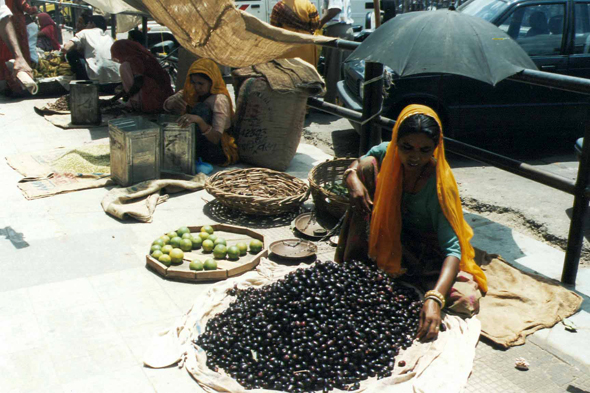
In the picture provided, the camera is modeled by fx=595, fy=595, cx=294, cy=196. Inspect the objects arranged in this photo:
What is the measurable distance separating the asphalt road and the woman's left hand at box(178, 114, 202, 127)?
1.84m


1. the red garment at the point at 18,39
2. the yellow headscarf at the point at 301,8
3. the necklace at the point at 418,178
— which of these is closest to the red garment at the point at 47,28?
the red garment at the point at 18,39

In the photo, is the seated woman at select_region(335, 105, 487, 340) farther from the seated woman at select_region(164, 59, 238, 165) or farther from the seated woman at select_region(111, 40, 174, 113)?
the seated woman at select_region(111, 40, 174, 113)

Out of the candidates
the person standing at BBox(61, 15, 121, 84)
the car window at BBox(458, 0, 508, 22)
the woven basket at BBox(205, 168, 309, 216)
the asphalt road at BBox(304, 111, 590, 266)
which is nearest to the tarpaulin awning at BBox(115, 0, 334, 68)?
the woven basket at BBox(205, 168, 309, 216)

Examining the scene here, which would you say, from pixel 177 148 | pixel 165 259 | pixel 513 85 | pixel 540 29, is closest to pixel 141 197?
pixel 177 148

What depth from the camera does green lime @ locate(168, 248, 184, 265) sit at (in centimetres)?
389

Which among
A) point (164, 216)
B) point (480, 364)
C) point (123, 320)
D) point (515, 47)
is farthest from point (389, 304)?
point (164, 216)

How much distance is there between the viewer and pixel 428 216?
11.4 feet

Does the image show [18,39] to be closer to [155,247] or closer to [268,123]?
[268,123]

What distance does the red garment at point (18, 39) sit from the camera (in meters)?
7.91

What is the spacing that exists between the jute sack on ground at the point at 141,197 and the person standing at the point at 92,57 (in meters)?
4.27

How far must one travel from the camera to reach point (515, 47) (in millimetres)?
3924

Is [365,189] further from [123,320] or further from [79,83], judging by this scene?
[79,83]

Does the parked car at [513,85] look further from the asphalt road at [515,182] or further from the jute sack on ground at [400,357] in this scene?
the jute sack on ground at [400,357]

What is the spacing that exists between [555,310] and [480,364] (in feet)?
2.36
